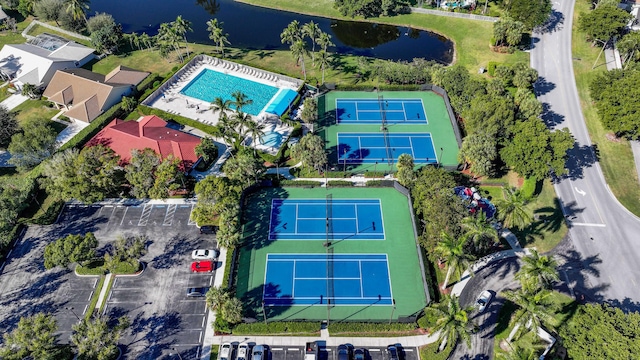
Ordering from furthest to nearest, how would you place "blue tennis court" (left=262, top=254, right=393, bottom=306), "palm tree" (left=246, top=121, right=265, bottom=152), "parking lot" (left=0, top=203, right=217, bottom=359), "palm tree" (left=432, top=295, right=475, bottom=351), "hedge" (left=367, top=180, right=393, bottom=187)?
"palm tree" (left=246, top=121, right=265, bottom=152) → "hedge" (left=367, top=180, right=393, bottom=187) → "blue tennis court" (left=262, top=254, right=393, bottom=306) → "parking lot" (left=0, top=203, right=217, bottom=359) → "palm tree" (left=432, top=295, right=475, bottom=351)

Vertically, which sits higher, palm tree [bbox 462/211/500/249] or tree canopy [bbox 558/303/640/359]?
palm tree [bbox 462/211/500/249]

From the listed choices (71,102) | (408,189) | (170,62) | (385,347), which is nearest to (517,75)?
(408,189)

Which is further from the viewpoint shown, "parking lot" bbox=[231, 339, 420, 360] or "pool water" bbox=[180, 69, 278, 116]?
"pool water" bbox=[180, 69, 278, 116]

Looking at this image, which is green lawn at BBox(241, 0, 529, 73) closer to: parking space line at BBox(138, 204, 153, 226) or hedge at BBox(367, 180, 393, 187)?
hedge at BBox(367, 180, 393, 187)

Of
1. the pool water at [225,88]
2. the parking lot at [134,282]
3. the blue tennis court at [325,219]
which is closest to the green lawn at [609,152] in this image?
the blue tennis court at [325,219]

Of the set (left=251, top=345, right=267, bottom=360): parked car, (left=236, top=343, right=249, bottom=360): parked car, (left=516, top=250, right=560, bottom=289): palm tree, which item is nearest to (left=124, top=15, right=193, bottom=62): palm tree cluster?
(left=236, top=343, right=249, bottom=360): parked car

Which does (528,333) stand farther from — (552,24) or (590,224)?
Result: (552,24)
